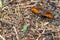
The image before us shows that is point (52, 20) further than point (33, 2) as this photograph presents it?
No

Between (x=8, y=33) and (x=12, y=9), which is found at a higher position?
(x=12, y=9)

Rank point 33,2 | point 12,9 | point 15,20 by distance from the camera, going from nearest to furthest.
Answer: point 15,20 < point 12,9 < point 33,2

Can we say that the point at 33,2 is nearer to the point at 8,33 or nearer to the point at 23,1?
the point at 23,1

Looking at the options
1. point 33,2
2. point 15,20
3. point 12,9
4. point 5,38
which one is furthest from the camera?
point 33,2

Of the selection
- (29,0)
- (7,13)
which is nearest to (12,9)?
(7,13)

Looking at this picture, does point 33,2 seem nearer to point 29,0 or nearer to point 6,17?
point 29,0

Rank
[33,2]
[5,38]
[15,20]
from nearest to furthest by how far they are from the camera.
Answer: [5,38] < [15,20] < [33,2]

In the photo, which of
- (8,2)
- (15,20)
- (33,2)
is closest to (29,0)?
(33,2)

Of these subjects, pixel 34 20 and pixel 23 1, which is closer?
pixel 34 20

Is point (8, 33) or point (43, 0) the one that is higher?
point (43, 0)
